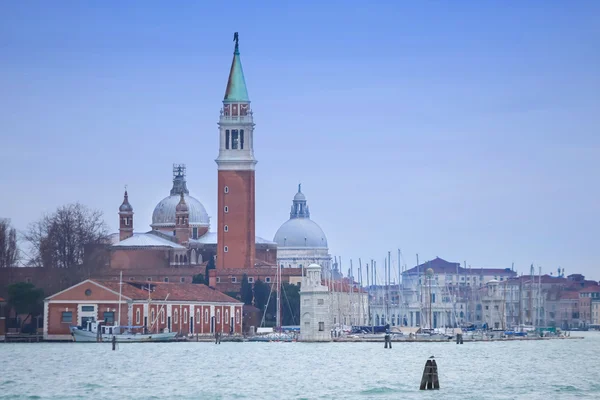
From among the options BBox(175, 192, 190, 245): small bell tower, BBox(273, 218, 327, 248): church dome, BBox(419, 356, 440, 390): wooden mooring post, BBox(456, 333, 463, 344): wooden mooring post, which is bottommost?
BBox(419, 356, 440, 390): wooden mooring post

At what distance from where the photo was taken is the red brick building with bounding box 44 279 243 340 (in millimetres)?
89375

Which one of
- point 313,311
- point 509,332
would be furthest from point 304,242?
point 313,311

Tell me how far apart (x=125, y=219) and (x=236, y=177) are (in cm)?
1548

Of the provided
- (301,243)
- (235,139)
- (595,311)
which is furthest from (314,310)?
(595,311)

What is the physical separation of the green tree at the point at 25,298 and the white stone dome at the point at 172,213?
40992 millimetres

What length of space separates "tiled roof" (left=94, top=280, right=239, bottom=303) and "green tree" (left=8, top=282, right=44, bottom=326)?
178 inches

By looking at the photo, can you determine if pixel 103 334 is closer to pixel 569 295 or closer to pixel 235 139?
pixel 235 139

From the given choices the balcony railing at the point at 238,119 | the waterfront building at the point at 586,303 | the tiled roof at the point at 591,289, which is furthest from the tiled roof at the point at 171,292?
the tiled roof at the point at 591,289

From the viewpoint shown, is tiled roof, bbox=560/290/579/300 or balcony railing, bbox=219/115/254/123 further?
tiled roof, bbox=560/290/579/300

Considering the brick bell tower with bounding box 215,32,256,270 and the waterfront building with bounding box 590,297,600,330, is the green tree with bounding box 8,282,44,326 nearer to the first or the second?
the brick bell tower with bounding box 215,32,256,270

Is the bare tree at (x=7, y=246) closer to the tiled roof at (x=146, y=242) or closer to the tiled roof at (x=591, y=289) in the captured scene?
the tiled roof at (x=146, y=242)

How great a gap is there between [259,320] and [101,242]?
41.3 feet

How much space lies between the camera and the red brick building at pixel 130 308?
89375 millimetres

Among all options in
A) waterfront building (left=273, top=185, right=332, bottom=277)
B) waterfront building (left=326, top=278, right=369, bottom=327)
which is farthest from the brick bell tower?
waterfront building (left=273, top=185, right=332, bottom=277)
